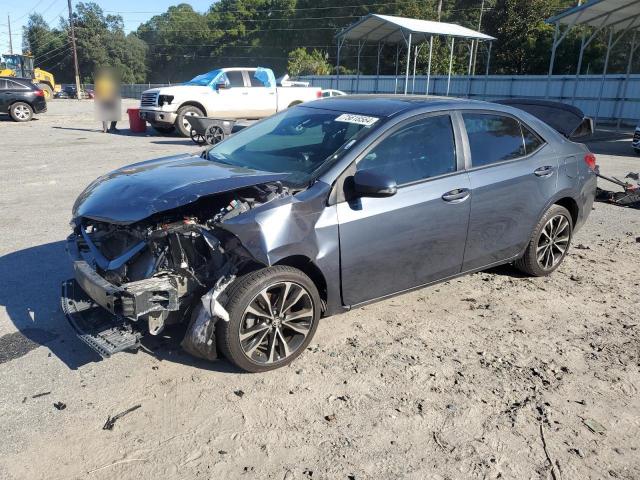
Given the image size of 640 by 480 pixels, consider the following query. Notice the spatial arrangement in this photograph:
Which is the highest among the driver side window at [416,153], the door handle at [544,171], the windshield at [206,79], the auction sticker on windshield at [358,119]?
the windshield at [206,79]

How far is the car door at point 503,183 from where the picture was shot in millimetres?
4246

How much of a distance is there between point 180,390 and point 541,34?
124 ft

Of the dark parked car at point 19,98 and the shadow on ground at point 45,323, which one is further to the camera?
the dark parked car at point 19,98

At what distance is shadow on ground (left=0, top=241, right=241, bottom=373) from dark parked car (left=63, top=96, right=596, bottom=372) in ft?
0.82

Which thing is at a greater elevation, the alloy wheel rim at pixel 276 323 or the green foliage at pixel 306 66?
the green foliage at pixel 306 66

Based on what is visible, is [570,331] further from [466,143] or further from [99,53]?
[99,53]

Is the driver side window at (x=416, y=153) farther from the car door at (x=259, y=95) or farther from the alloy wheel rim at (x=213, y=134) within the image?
the car door at (x=259, y=95)

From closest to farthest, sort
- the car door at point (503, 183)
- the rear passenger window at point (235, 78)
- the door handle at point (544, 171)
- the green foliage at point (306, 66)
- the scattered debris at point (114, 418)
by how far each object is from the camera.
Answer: the scattered debris at point (114, 418) < the car door at point (503, 183) < the door handle at point (544, 171) < the rear passenger window at point (235, 78) < the green foliage at point (306, 66)

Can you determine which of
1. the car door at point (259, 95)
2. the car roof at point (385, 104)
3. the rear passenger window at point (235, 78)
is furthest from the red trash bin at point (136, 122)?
the car roof at point (385, 104)

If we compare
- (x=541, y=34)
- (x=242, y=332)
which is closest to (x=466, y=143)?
(x=242, y=332)

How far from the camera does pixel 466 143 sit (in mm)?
4246

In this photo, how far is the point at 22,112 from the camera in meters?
20.7

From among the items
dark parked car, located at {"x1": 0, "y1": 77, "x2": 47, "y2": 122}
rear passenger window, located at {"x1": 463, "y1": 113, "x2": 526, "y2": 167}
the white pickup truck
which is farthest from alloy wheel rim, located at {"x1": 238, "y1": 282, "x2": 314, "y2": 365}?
dark parked car, located at {"x1": 0, "y1": 77, "x2": 47, "y2": 122}

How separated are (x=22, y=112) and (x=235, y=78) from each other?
9.81 m
